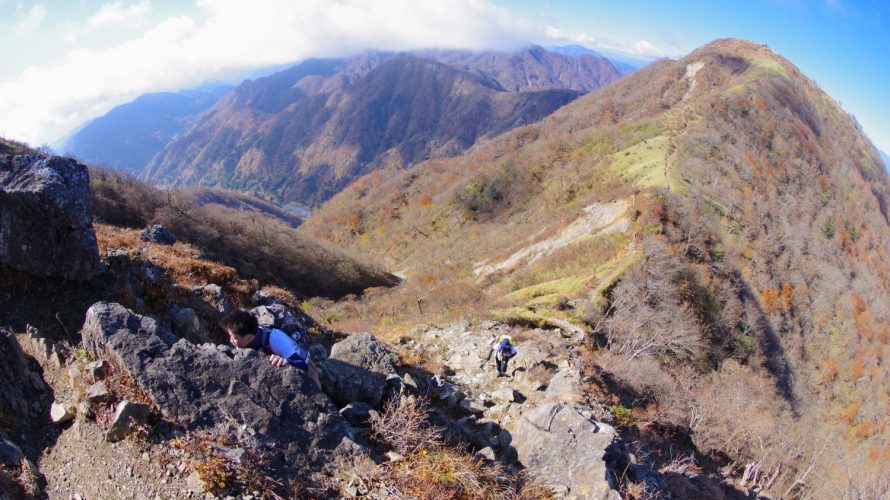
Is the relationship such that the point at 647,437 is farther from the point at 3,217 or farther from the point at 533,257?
the point at 533,257

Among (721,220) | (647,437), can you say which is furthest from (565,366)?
(721,220)

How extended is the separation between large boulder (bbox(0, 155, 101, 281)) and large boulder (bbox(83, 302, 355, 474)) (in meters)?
2.29

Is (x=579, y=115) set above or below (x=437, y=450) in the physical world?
above

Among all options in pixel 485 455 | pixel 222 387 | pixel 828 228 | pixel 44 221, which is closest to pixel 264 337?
pixel 222 387

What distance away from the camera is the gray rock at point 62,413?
6566mm

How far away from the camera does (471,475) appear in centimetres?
689

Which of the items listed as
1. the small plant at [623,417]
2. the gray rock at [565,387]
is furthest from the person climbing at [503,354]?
the small plant at [623,417]

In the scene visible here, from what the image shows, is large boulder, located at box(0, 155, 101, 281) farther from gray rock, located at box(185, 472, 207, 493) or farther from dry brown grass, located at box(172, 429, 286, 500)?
gray rock, located at box(185, 472, 207, 493)

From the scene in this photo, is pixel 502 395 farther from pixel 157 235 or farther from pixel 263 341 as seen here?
pixel 157 235

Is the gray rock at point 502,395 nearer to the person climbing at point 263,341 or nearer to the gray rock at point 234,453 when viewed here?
the person climbing at point 263,341

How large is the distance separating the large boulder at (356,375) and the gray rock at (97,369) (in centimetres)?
354

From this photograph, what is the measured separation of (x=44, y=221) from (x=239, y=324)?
525 centimetres

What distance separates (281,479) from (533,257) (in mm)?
39990

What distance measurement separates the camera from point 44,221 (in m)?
8.73
